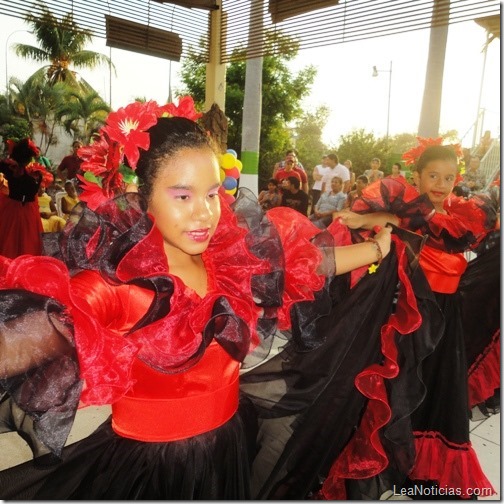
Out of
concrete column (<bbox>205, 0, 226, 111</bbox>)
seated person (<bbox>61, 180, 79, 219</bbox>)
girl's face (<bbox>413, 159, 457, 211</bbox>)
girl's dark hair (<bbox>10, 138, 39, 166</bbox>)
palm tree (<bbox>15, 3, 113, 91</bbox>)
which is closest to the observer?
girl's face (<bbox>413, 159, 457, 211</bbox>)

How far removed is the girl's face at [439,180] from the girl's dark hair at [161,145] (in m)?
1.67

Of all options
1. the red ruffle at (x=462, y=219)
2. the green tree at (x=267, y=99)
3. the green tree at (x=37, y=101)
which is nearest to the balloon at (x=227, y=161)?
the red ruffle at (x=462, y=219)

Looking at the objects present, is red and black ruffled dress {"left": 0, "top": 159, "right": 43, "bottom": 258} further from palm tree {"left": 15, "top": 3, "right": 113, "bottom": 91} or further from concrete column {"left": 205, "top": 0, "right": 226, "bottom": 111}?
palm tree {"left": 15, "top": 3, "right": 113, "bottom": 91}

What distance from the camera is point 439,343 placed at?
2463mm

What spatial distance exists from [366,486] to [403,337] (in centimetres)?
66

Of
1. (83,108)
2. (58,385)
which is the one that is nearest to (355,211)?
(58,385)

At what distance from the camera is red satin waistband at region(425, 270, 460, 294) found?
8.36ft

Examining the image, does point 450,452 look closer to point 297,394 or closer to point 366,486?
point 366,486

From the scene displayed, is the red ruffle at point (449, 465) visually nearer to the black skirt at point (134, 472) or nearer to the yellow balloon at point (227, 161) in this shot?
the black skirt at point (134, 472)

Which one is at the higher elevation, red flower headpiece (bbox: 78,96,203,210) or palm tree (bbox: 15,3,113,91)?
palm tree (bbox: 15,3,113,91)

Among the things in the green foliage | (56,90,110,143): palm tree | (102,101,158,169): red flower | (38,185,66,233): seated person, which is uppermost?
(56,90,110,143): palm tree

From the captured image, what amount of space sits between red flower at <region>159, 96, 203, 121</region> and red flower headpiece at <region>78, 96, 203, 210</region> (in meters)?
0.08

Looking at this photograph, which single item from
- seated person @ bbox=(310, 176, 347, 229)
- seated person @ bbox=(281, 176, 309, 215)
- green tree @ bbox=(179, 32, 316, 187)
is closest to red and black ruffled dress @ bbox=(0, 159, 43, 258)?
seated person @ bbox=(281, 176, 309, 215)

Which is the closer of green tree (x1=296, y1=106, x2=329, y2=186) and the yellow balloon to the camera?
the yellow balloon
